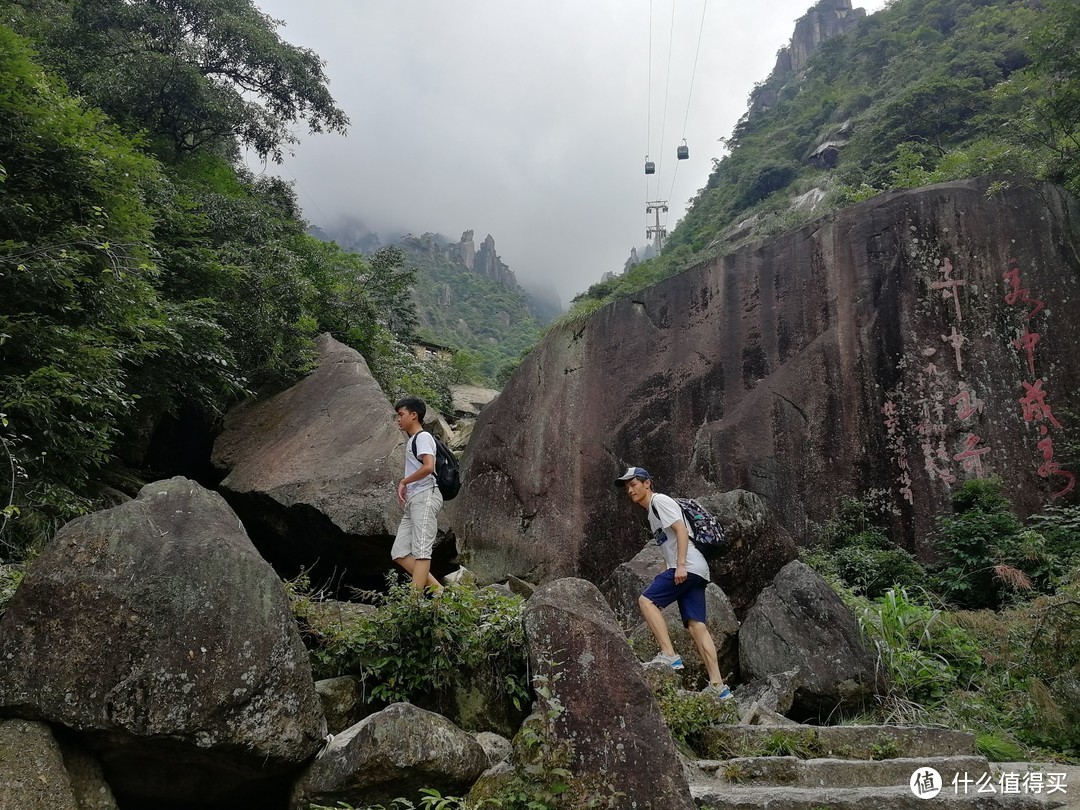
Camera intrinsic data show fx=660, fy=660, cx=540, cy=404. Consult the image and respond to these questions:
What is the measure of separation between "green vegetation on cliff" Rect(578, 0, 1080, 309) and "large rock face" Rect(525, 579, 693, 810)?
32.8 feet

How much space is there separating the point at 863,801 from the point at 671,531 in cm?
210

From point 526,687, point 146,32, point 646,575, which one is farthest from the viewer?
point 146,32

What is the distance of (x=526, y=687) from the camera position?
370 cm

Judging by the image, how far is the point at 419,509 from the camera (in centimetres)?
486

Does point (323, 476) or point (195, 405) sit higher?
point (195, 405)

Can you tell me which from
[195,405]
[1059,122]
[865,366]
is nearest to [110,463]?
[195,405]

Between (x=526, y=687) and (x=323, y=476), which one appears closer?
(x=526, y=687)

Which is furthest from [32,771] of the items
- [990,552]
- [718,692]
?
[990,552]

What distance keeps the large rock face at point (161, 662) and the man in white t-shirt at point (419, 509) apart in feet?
4.99

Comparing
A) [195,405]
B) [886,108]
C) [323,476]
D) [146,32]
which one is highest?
[886,108]

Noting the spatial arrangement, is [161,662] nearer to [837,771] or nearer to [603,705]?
[603,705]

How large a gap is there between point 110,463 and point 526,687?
5.83 metres

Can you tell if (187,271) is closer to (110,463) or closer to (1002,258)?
(110,463)

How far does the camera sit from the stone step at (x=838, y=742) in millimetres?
3736
